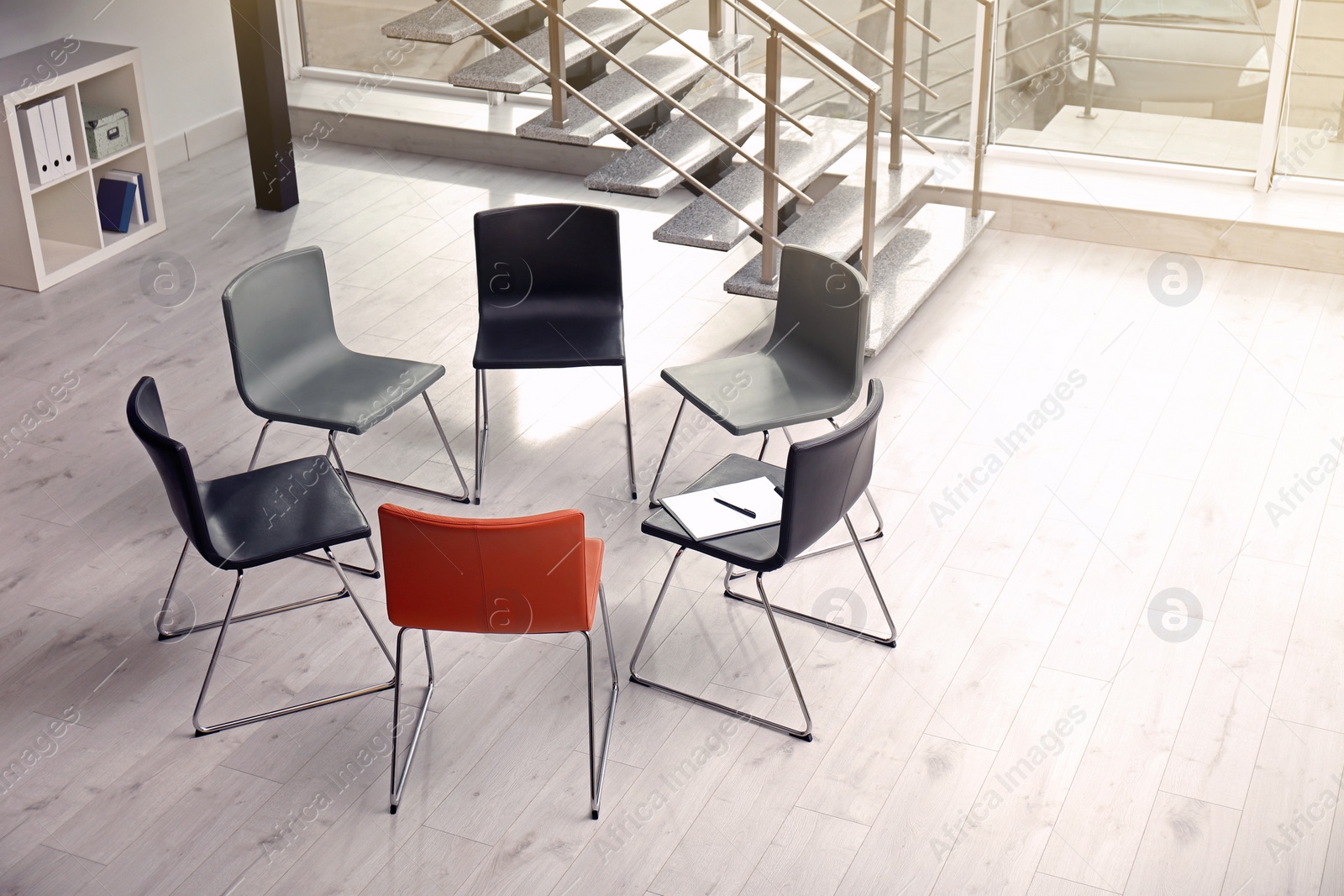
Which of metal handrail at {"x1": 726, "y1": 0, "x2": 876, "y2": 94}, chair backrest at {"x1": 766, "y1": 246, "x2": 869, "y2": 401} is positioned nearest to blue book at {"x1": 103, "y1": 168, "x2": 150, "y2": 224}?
metal handrail at {"x1": 726, "y1": 0, "x2": 876, "y2": 94}

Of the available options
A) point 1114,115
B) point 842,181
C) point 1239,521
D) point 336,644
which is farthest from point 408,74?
point 1239,521

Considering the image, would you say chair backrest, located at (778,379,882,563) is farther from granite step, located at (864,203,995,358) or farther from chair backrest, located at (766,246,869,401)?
granite step, located at (864,203,995,358)

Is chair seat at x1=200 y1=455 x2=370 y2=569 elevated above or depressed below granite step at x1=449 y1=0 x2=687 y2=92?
below

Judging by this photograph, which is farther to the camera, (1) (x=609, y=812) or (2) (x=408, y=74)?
(2) (x=408, y=74)

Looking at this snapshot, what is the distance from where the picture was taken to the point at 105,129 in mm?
5859

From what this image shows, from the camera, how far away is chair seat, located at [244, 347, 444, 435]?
379 cm

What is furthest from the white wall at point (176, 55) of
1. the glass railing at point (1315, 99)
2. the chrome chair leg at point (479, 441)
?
the glass railing at point (1315, 99)

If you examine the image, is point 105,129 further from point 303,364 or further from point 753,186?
point 753,186

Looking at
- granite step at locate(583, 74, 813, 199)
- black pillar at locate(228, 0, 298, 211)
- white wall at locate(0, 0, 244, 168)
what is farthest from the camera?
white wall at locate(0, 0, 244, 168)

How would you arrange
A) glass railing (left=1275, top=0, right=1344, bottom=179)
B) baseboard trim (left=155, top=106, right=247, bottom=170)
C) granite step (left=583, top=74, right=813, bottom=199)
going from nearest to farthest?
granite step (left=583, top=74, right=813, bottom=199), glass railing (left=1275, top=0, right=1344, bottom=179), baseboard trim (left=155, top=106, right=247, bottom=170)

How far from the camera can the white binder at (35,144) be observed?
5.40m

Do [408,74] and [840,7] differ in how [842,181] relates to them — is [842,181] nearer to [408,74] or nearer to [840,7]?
[840,7]

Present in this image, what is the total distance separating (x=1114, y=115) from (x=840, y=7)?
137cm

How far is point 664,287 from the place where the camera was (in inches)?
223
